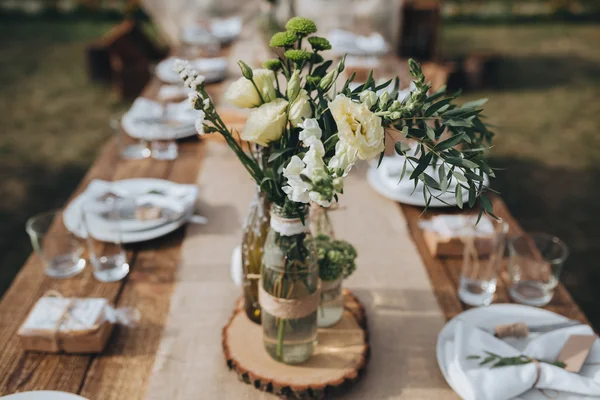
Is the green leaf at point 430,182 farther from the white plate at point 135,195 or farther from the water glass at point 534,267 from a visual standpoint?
the white plate at point 135,195

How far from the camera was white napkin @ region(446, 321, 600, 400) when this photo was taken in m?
1.07

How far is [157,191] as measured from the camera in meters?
1.75

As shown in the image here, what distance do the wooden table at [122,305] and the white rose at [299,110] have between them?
0.60 m

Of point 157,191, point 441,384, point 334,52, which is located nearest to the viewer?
point 441,384

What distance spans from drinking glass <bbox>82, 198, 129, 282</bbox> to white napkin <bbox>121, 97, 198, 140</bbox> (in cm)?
55

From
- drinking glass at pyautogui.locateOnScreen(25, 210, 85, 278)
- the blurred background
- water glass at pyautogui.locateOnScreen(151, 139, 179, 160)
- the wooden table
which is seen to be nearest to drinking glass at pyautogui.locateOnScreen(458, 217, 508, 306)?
the wooden table

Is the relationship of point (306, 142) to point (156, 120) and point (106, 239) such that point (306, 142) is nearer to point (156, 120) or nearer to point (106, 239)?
point (106, 239)

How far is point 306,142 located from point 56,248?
93cm

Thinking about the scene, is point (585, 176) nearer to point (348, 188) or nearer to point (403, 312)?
point (348, 188)

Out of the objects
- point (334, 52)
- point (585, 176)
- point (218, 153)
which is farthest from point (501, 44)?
point (218, 153)

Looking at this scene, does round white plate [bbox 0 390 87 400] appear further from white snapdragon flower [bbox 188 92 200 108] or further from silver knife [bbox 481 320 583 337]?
silver knife [bbox 481 320 583 337]

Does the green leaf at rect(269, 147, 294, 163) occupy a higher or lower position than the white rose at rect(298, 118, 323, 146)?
lower

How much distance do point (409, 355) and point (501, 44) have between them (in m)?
5.79

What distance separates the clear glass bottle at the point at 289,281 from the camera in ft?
3.28
